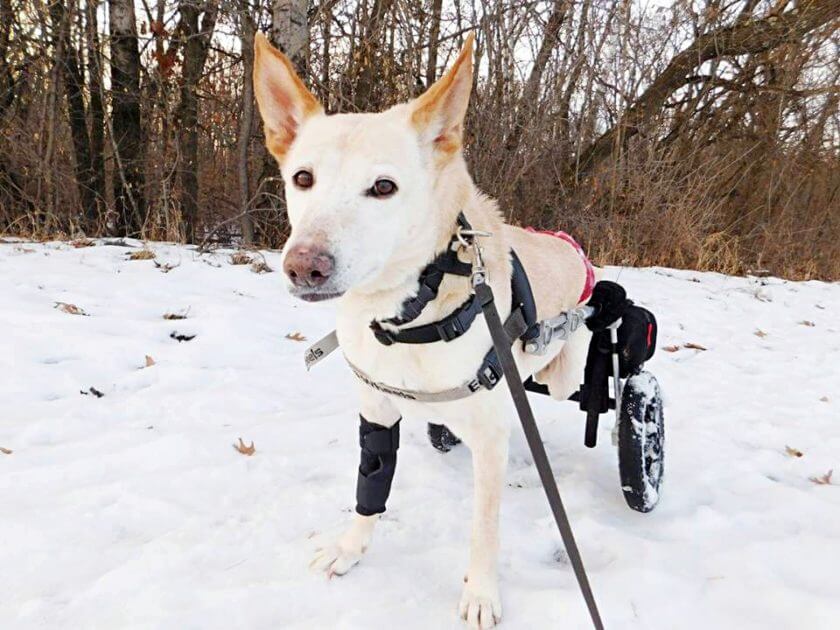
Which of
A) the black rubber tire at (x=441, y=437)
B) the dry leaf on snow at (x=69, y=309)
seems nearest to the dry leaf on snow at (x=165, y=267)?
the dry leaf on snow at (x=69, y=309)

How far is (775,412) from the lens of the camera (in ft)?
10.8

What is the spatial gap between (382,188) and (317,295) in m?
0.38

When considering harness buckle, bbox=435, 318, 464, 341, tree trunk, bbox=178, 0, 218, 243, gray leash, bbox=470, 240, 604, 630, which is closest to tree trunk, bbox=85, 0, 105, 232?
tree trunk, bbox=178, 0, 218, 243

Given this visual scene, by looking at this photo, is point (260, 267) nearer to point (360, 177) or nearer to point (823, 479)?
point (360, 177)

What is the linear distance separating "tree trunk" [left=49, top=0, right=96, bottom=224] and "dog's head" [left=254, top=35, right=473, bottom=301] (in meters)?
6.78


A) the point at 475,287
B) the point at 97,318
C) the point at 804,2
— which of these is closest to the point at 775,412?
the point at 475,287

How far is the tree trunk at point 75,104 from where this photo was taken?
660 centimetres

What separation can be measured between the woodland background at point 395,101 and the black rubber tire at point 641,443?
5.43m

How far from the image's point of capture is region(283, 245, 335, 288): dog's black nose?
4.23 ft

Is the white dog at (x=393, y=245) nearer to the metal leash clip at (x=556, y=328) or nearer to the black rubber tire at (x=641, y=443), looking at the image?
the metal leash clip at (x=556, y=328)

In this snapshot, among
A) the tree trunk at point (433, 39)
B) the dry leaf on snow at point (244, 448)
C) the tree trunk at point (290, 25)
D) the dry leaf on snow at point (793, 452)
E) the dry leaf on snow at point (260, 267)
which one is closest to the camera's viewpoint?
the dry leaf on snow at point (244, 448)

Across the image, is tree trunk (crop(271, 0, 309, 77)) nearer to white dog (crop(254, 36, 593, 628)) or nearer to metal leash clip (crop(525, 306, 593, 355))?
white dog (crop(254, 36, 593, 628))

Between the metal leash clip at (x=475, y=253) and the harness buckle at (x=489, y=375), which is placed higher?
the metal leash clip at (x=475, y=253)

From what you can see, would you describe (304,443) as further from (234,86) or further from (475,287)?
(234,86)
